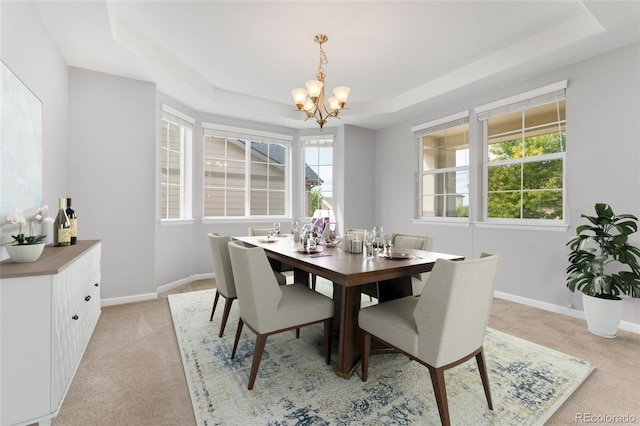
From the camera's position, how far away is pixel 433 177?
475 centimetres

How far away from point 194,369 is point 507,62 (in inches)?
160

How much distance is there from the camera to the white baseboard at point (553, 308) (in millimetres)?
2791

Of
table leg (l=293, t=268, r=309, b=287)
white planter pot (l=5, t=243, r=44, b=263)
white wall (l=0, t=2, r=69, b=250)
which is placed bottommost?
table leg (l=293, t=268, r=309, b=287)

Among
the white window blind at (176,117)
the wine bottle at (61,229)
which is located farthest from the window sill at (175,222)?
the wine bottle at (61,229)

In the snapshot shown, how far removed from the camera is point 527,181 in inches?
142

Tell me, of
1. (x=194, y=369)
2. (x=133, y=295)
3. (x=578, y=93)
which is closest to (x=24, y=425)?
(x=194, y=369)

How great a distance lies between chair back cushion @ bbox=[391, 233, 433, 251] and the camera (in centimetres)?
290

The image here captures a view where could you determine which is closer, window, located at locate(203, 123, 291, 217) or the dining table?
the dining table

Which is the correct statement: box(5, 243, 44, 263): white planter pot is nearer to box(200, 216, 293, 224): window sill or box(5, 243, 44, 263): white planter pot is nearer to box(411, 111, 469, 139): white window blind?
box(200, 216, 293, 224): window sill

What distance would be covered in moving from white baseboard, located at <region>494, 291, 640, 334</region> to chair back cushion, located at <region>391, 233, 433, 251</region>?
163cm

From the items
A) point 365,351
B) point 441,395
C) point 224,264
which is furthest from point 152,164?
point 441,395

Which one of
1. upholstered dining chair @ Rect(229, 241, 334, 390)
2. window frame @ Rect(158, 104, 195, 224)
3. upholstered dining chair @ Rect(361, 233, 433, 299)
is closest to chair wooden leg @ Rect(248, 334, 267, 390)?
upholstered dining chair @ Rect(229, 241, 334, 390)

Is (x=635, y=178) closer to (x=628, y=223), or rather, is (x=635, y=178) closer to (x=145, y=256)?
(x=628, y=223)

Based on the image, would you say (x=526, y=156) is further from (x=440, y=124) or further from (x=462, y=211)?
(x=440, y=124)
